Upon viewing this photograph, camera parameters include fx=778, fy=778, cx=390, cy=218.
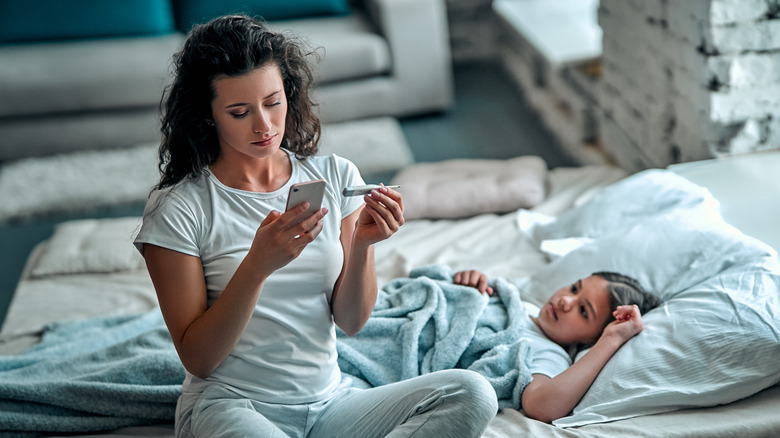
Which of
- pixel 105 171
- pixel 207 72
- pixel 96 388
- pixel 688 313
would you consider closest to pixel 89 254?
pixel 96 388

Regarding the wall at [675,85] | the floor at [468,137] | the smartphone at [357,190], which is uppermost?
the smartphone at [357,190]

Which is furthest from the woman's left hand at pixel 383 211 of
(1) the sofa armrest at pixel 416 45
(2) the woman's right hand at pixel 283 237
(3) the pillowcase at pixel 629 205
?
(1) the sofa armrest at pixel 416 45

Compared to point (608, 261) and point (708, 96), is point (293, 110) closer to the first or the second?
point (608, 261)

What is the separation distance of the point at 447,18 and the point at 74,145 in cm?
220

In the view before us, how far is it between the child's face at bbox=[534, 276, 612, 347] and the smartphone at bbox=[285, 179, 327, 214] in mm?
691

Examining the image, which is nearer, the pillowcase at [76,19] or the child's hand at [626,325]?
the child's hand at [626,325]

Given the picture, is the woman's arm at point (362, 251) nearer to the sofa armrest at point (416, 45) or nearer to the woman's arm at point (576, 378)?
the woman's arm at point (576, 378)

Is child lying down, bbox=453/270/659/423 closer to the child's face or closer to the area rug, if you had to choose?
the child's face

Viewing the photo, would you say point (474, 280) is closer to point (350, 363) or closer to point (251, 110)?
point (350, 363)

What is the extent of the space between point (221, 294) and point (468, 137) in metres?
2.42

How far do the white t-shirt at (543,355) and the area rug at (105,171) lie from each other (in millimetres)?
1545

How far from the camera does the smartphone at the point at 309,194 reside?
43.9 inches

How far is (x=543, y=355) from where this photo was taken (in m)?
1.54

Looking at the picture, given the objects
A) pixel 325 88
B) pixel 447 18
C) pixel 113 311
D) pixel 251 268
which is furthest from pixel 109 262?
pixel 447 18
